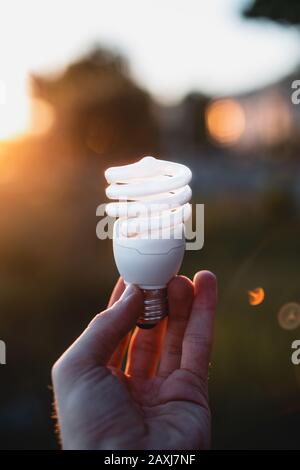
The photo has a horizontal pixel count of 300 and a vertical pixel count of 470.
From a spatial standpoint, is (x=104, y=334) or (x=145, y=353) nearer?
(x=104, y=334)

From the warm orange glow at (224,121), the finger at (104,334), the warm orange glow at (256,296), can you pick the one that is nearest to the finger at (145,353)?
the finger at (104,334)

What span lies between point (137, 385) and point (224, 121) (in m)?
12.2

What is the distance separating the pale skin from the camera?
1.47 m

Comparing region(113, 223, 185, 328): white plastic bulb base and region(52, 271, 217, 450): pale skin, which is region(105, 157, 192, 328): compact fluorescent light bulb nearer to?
region(113, 223, 185, 328): white plastic bulb base

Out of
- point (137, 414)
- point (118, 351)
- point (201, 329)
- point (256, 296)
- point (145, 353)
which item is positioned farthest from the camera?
point (256, 296)

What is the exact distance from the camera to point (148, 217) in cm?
156

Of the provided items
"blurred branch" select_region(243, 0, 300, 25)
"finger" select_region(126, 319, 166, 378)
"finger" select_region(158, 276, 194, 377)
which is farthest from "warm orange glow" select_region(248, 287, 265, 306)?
"finger" select_region(158, 276, 194, 377)

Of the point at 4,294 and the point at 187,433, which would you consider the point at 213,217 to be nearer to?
the point at 4,294

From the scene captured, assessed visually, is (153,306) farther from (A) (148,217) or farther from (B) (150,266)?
(A) (148,217)

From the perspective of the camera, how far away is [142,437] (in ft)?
4.87

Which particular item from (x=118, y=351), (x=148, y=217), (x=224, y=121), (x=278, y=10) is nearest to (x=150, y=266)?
(x=148, y=217)

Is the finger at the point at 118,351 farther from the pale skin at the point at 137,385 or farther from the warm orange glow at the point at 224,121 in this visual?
the warm orange glow at the point at 224,121

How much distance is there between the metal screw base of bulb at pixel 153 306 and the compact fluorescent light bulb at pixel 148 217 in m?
0.05

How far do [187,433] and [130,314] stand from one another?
0.38 m
